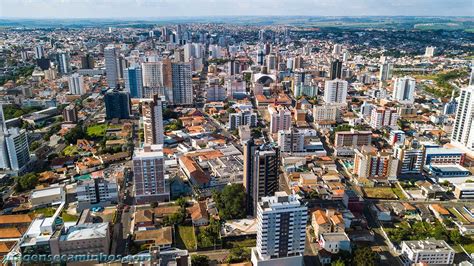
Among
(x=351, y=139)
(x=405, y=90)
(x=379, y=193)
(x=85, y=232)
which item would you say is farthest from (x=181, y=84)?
(x=85, y=232)

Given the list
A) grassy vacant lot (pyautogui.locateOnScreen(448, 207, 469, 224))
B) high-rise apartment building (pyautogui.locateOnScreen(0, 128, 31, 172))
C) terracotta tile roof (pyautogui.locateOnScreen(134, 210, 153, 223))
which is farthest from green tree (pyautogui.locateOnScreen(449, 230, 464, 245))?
high-rise apartment building (pyautogui.locateOnScreen(0, 128, 31, 172))

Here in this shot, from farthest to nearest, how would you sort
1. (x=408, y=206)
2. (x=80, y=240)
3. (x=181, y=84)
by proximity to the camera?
(x=181, y=84) < (x=408, y=206) < (x=80, y=240)

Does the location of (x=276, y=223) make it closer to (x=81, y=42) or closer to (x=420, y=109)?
(x=420, y=109)

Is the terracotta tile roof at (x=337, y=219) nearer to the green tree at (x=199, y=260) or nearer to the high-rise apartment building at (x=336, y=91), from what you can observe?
the green tree at (x=199, y=260)

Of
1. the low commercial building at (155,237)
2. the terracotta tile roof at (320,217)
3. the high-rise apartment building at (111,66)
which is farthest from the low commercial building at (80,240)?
the high-rise apartment building at (111,66)

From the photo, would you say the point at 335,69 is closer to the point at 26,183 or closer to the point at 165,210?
the point at 165,210

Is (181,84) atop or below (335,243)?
atop

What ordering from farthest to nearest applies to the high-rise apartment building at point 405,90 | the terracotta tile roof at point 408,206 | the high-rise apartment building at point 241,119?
the high-rise apartment building at point 405,90 < the high-rise apartment building at point 241,119 < the terracotta tile roof at point 408,206
